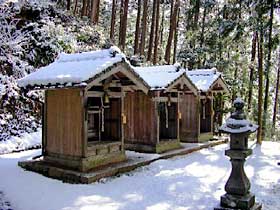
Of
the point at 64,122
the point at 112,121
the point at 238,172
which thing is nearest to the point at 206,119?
the point at 112,121

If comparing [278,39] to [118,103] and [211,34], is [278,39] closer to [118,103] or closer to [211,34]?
[211,34]

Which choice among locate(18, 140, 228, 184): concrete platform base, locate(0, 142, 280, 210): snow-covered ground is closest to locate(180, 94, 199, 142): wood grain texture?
locate(18, 140, 228, 184): concrete platform base

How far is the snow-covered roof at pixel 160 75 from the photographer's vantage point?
1223 cm

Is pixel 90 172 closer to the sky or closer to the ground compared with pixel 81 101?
closer to the ground

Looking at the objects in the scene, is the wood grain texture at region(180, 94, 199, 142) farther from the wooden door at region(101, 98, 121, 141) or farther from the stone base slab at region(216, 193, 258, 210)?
the stone base slab at region(216, 193, 258, 210)

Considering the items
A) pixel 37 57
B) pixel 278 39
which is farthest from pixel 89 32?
pixel 278 39

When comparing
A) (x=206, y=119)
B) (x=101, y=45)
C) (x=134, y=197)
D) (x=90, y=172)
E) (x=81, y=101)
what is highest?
(x=101, y=45)

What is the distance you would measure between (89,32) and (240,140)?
37.9 ft

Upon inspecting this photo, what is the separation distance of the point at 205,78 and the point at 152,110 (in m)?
4.76

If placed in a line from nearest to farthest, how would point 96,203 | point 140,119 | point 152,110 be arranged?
point 96,203 → point 152,110 → point 140,119

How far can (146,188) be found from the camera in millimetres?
8188

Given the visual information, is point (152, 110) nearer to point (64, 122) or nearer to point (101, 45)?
point (64, 122)

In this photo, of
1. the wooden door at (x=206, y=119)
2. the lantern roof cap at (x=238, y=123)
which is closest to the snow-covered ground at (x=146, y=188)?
the lantern roof cap at (x=238, y=123)

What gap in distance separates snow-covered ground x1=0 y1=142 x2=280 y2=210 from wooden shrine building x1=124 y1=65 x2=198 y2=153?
4.53 ft
